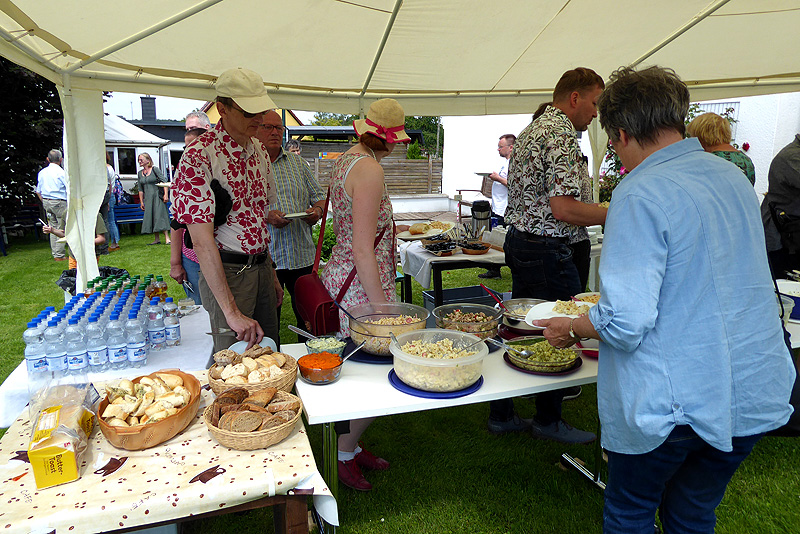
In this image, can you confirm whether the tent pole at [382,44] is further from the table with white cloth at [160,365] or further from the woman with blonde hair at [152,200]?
the woman with blonde hair at [152,200]

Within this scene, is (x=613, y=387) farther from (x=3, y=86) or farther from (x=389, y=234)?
(x=3, y=86)

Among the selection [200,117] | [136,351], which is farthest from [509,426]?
[200,117]

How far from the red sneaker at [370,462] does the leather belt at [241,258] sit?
1.17 metres

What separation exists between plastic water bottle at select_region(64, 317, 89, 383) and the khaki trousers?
0.48m

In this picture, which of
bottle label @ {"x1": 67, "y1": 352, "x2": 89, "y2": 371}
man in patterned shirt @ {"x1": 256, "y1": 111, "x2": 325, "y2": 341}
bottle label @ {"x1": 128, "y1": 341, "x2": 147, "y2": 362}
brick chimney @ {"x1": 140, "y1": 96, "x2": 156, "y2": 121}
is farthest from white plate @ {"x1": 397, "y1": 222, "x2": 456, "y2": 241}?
brick chimney @ {"x1": 140, "y1": 96, "x2": 156, "y2": 121}

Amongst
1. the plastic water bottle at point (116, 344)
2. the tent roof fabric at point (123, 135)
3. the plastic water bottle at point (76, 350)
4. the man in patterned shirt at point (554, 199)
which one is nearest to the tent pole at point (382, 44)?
the man in patterned shirt at point (554, 199)

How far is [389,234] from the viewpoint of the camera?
2322 mm

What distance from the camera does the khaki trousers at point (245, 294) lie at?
2.20 m

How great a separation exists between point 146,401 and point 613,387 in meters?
1.34

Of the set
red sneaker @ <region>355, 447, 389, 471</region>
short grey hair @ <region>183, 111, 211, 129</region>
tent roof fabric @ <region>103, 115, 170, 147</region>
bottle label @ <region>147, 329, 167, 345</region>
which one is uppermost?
tent roof fabric @ <region>103, 115, 170, 147</region>

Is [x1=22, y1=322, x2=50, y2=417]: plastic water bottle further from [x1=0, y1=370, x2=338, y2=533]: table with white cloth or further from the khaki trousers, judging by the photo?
the khaki trousers

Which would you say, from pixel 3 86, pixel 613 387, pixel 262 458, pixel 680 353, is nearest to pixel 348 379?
pixel 262 458

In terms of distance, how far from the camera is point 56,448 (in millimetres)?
1253

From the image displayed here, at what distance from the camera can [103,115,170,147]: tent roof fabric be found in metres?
13.5
